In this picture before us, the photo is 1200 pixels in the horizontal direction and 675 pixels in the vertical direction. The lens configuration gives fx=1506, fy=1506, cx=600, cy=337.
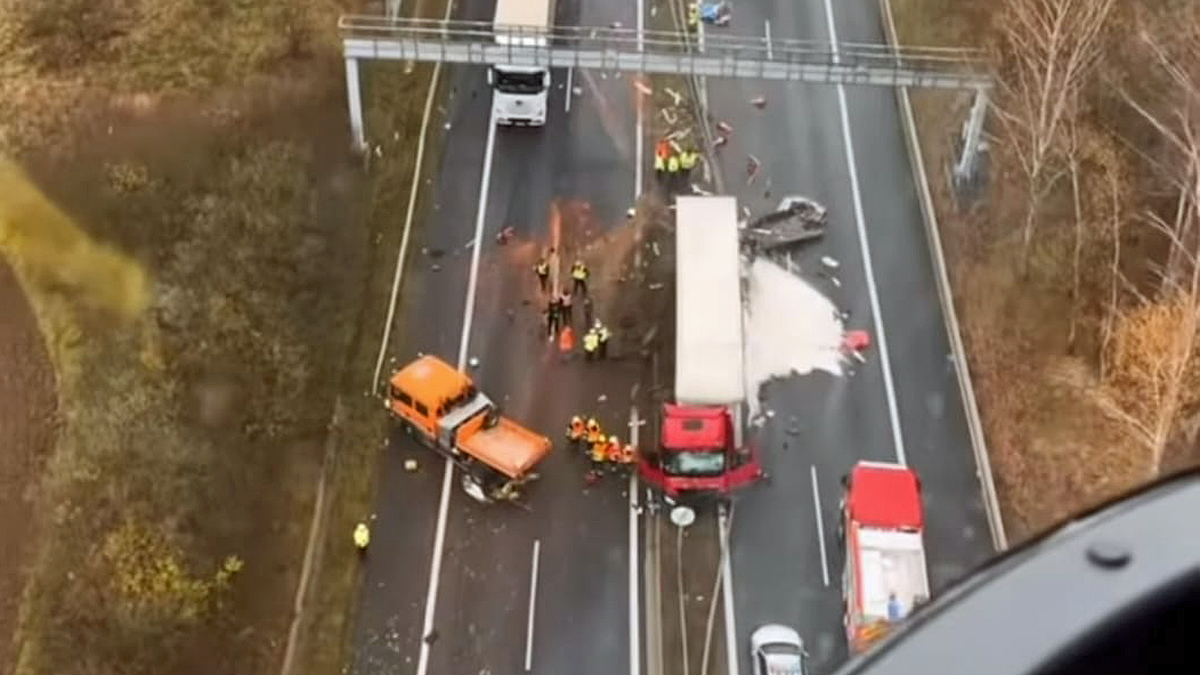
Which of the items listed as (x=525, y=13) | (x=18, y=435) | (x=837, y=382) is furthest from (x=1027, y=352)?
(x=18, y=435)

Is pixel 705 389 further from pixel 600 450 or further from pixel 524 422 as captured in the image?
pixel 524 422

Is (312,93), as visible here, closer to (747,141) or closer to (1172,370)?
(747,141)

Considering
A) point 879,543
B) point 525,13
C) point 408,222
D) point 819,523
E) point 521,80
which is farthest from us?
point 525,13

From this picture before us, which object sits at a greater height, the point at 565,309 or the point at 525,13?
the point at 525,13

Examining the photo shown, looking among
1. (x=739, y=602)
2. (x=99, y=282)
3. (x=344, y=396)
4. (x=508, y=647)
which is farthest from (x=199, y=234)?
(x=739, y=602)

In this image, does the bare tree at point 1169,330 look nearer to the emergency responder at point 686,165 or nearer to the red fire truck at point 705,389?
the red fire truck at point 705,389

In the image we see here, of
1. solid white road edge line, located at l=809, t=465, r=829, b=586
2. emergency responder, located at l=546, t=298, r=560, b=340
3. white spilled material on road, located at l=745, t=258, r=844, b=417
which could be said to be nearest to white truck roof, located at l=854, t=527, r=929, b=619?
solid white road edge line, located at l=809, t=465, r=829, b=586

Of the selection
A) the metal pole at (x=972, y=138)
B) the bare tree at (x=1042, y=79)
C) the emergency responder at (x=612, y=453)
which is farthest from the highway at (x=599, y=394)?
the bare tree at (x=1042, y=79)
